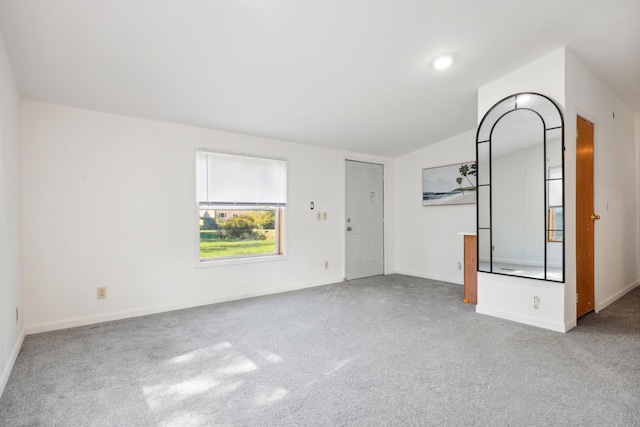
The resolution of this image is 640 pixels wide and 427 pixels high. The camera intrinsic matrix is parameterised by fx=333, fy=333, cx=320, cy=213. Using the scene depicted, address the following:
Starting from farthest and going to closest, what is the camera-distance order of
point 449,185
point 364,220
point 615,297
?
point 364,220 < point 449,185 < point 615,297

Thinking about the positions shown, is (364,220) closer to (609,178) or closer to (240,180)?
(240,180)

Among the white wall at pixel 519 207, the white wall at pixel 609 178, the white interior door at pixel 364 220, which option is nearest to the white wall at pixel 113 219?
the white interior door at pixel 364 220

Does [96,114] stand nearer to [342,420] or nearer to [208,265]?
[208,265]

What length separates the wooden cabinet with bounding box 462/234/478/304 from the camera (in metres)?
3.86

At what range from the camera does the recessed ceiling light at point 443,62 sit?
2.90 m

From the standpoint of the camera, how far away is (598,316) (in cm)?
342

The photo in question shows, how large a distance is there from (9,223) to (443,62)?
365 centimetres

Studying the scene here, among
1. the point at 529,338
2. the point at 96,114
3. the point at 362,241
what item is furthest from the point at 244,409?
the point at 362,241

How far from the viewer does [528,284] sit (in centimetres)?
319

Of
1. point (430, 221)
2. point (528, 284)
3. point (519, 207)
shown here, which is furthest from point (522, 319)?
point (430, 221)

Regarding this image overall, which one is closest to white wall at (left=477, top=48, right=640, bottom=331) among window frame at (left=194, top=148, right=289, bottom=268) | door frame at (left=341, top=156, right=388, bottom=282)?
door frame at (left=341, top=156, right=388, bottom=282)

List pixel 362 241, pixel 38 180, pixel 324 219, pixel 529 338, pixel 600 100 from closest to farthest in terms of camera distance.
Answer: pixel 529 338
pixel 38 180
pixel 600 100
pixel 324 219
pixel 362 241

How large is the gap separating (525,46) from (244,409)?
11.6 feet

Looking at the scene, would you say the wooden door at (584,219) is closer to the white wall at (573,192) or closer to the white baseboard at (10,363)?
the white wall at (573,192)
